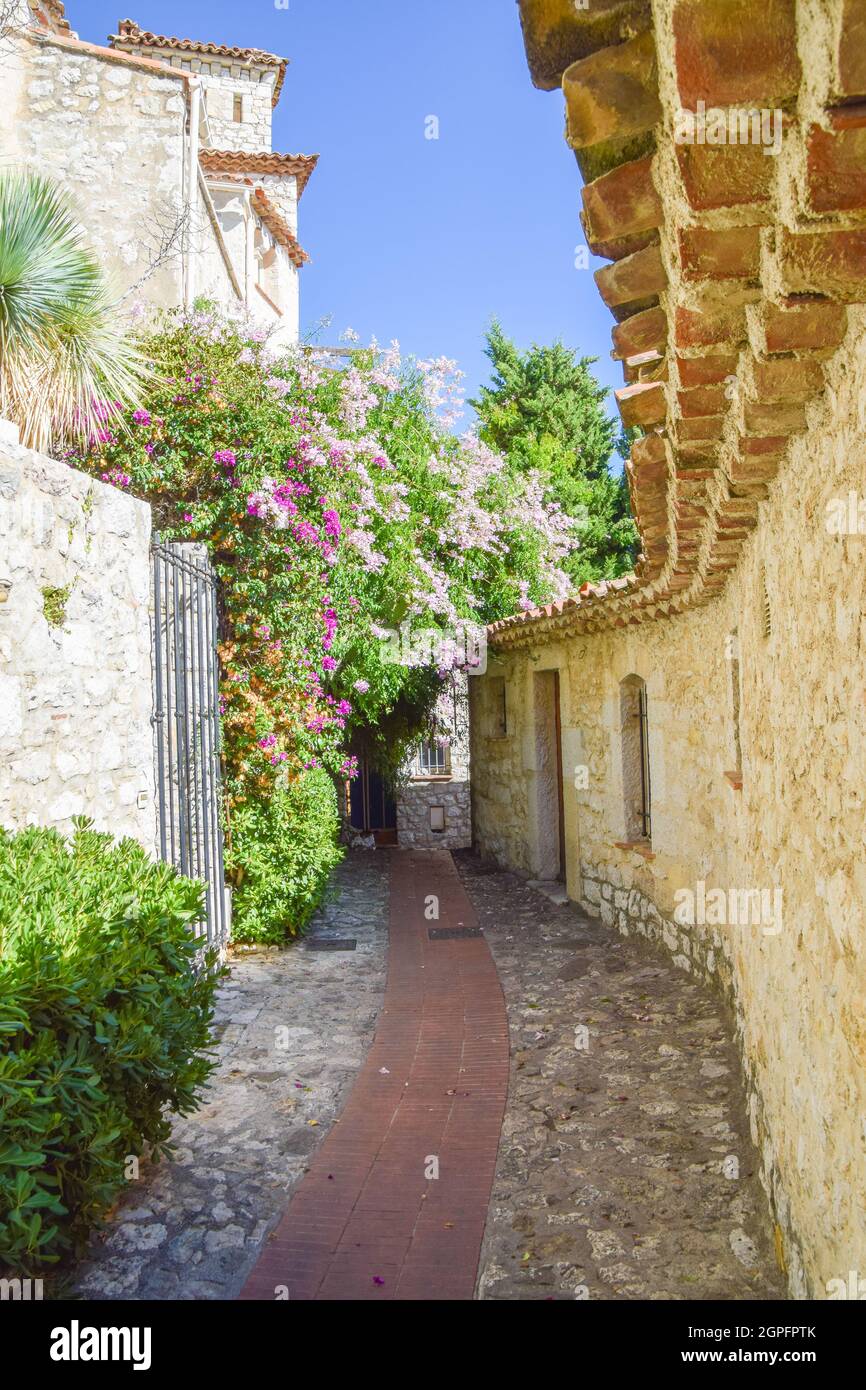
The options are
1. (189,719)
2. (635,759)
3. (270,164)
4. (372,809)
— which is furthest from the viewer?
(270,164)

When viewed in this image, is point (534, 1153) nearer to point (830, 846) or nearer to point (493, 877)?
point (830, 846)

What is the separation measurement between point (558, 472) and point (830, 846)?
1998 cm

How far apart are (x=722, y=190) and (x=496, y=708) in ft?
38.2

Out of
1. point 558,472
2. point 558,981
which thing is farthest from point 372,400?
point 558,472

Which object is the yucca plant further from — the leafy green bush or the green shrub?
the leafy green bush

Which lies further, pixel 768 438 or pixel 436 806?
pixel 436 806

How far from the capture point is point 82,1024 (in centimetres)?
285

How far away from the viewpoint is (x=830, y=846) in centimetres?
243

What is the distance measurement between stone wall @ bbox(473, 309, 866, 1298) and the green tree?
15096 millimetres

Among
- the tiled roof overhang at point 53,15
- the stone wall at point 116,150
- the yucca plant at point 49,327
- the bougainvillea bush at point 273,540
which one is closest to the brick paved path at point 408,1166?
the bougainvillea bush at point 273,540

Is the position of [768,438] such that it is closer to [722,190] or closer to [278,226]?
[722,190]

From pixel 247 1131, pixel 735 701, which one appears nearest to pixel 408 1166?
pixel 247 1131

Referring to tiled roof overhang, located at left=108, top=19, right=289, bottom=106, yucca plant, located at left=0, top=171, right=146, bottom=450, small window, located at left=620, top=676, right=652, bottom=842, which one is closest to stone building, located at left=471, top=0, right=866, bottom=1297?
small window, located at left=620, top=676, right=652, bottom=842

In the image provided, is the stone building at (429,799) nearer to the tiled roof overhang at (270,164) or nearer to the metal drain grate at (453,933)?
the metal drain grate at (453,933)
